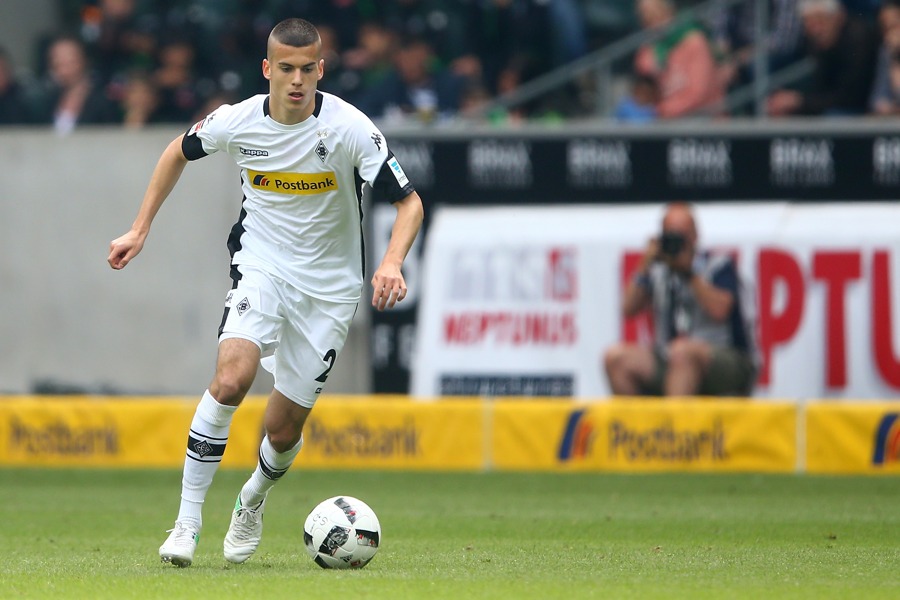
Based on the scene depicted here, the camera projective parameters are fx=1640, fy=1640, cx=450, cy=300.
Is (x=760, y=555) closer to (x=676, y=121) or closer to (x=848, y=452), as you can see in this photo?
(x=848, y=452)

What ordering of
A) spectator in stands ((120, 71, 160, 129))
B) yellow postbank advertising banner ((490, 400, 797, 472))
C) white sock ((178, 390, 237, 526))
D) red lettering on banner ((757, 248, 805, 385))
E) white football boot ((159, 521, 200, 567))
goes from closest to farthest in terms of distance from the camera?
white football boot ((159, 521, 200, 567)), white sock ((178, 390, 237, 526)), yellow postbank advertising banner ((490, 400, 797, 472)), red lettering on banner ((757, 248, 805, 385)), spectator in stands ((120, 71, 160, 129))

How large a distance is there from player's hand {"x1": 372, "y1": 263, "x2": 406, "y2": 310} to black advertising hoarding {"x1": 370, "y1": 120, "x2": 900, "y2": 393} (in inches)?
310

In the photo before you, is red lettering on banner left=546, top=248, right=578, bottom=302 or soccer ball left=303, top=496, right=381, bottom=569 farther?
red lettering on banner left=546, top=248, right=578, bottom=302

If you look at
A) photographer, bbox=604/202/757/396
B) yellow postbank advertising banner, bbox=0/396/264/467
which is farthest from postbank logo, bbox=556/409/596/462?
yellow postbank advertising banner, bbox=0/396/264/467

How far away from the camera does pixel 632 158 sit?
1430 centimetres

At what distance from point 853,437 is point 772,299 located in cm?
165

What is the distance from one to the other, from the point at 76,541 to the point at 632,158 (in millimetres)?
7365

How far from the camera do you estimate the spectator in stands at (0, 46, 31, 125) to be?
55.5 ft

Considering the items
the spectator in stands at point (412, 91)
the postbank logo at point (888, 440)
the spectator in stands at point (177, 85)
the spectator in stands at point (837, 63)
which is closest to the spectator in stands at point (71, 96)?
the spectator in stands at point (177, 85)

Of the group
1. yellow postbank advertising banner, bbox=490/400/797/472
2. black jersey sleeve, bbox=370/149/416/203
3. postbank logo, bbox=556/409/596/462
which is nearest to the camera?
black jersey sleeve, bbox=370/149/416/203

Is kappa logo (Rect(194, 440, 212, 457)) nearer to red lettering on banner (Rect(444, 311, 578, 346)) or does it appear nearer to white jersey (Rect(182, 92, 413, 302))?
white jersey (Rect(182, 92, 413, 302))

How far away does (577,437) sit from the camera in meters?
12.9

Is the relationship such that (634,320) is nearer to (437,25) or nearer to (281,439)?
(437,25)

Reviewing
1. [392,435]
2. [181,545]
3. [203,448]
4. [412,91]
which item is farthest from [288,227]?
[412,91]
